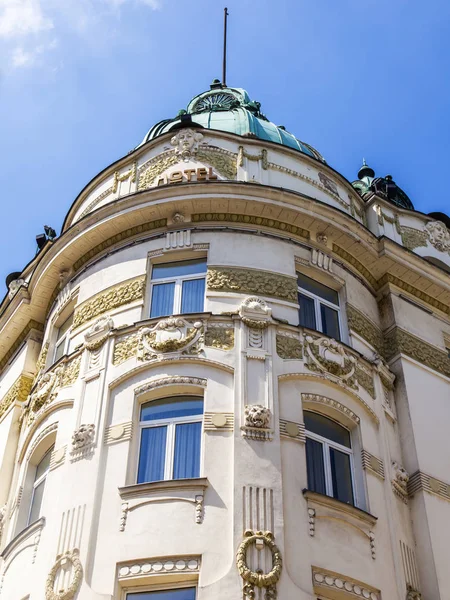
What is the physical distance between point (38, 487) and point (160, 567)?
4.54m

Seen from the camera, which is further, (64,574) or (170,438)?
(170,438)

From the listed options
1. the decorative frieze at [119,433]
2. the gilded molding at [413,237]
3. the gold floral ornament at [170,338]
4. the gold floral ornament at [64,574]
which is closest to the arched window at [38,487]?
the decorative frieze at [119,433]

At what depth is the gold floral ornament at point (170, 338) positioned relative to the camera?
1711 centimetres

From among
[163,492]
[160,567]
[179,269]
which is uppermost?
[179,269]

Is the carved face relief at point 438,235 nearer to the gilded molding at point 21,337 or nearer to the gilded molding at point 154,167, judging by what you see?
the gilded molding at point 154,167

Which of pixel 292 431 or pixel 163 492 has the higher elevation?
pixel 292 431

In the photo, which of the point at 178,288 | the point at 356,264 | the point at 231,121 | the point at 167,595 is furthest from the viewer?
the point at 231,121

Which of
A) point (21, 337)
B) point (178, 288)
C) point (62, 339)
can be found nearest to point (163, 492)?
point (178, 288)

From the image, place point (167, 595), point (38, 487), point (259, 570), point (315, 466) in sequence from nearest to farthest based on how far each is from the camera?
point (259, 570) → point (167, 595) → point (315, 466) → point (38, 487)

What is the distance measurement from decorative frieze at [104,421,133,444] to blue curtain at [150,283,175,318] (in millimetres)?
2909

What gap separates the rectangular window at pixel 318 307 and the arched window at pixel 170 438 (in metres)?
3.50

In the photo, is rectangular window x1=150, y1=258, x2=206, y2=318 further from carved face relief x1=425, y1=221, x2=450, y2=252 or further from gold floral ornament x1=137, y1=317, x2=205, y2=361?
carved face relief x1=425, y1=221, x2=450, y2=252

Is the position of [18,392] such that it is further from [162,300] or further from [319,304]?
[319,304]

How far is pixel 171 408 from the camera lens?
16.6m
